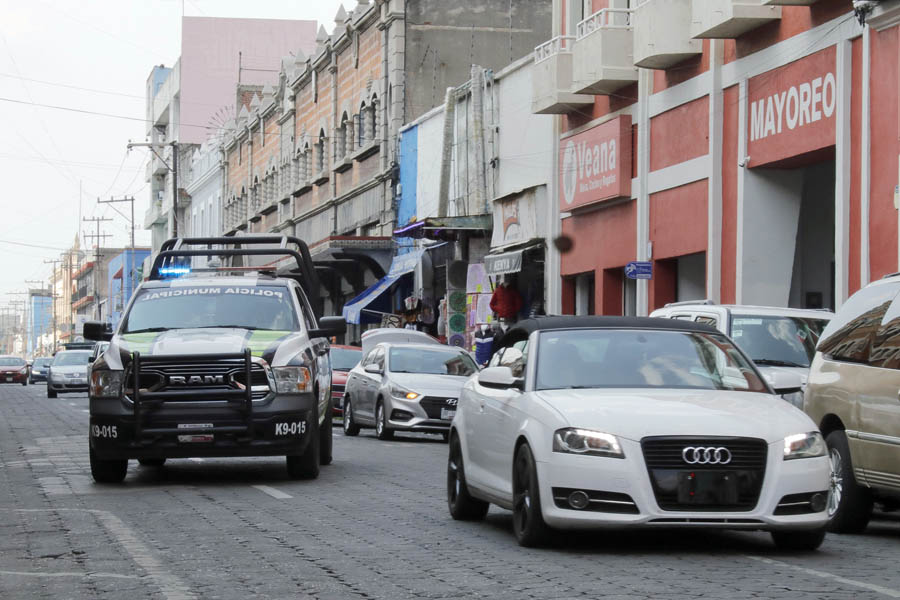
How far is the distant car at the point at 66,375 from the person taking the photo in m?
49.5

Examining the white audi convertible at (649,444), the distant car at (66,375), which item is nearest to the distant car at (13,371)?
the distant car at (66,375)

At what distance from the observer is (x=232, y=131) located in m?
77.2

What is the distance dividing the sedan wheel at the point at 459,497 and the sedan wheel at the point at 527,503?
144 cm

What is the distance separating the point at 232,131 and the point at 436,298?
35.8 metres

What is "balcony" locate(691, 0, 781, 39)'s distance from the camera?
78.8ft

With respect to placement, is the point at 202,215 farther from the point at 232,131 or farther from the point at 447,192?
the point at 447,192

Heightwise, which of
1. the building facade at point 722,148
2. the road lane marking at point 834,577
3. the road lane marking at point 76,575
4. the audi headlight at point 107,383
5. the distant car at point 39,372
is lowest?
the distant car at point 39,372

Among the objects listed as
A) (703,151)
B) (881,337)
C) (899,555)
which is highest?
(703,151)

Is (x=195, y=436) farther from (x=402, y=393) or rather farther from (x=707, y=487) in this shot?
(x=402, y=393)

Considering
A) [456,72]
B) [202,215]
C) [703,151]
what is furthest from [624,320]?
[202,215]

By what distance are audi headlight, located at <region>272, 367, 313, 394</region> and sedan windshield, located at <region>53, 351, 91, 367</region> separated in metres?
36.6

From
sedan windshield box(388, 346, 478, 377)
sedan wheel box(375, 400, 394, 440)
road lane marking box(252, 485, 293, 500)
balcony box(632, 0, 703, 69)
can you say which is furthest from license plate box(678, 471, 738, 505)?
balcony box(632, 0, 703, 69)

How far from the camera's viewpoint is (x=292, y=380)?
15078 mm

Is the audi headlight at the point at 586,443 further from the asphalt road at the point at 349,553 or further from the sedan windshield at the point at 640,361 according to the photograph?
the sedan windshield at the point at 640,361
